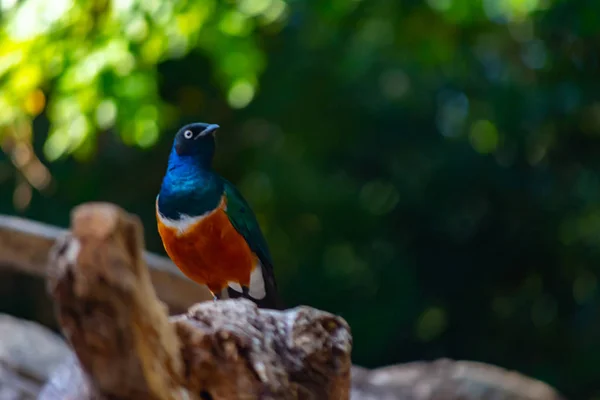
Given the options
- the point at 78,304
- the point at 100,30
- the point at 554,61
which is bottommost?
the point at 554,61

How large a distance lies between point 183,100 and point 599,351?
369cm

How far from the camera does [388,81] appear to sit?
6148mm

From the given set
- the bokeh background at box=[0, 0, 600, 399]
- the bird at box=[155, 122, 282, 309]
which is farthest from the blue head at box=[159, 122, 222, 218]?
the bokeh background at box=[0, 0, 600, 399]

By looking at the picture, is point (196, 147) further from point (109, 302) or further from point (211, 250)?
point (109, 302)

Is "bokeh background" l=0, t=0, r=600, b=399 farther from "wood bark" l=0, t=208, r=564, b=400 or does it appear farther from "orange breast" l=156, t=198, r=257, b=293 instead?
"wood bark" l=0, t=208, r=564, b=400

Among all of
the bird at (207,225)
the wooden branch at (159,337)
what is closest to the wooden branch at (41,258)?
the bird at (207,225)

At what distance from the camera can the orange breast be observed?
5.53 ft

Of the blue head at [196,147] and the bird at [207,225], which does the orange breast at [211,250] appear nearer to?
the bird at [207,225]

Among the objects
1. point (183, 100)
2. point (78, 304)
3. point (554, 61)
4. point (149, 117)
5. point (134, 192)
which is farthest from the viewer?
point (554, 61)

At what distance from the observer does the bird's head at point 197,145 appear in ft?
5.67

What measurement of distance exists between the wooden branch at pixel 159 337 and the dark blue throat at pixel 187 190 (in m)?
0.22

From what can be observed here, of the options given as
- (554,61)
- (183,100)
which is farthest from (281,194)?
(554,61)

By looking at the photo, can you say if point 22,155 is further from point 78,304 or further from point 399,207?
point 78,304

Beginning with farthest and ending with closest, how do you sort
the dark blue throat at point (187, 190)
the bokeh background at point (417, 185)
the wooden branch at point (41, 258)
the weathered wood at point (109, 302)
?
the bokeh background at point (417, 185) → the wooden branch at point (41, 258) → the dark blue throat at point (187, 190) → the weathered wood at point (109, 302)
